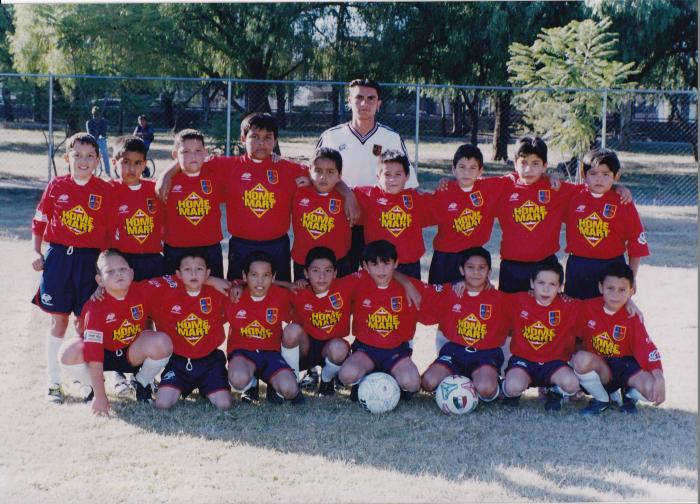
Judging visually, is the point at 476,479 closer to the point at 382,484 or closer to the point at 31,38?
the point at 382,484

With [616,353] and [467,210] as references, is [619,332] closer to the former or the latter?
[616,353]

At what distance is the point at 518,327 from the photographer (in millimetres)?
4250

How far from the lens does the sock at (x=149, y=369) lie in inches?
161

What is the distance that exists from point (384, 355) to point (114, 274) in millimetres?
1533

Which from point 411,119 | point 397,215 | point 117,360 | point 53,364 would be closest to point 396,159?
point 397,215

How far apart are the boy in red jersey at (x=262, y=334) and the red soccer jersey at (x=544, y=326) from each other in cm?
125

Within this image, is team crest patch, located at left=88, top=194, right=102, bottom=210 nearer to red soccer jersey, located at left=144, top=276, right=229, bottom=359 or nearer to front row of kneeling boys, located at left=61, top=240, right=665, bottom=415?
front row of kneeling boys, located at left=61, top=240, right=665, bottom=415

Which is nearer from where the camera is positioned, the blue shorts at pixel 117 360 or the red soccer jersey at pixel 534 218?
the blue shorts at pixel 117 360

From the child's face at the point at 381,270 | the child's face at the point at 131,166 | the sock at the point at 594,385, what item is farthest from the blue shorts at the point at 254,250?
the sock at the point at 594,385

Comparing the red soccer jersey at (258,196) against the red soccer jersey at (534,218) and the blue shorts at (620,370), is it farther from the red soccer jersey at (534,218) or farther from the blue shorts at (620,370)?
the blue shorts at (620,370)

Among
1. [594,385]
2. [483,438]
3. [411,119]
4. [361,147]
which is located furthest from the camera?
[411,119]

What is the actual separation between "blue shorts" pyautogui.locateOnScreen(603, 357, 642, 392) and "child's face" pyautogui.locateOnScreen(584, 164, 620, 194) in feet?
3.15

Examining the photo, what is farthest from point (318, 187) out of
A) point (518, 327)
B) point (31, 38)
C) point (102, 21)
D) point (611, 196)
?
point (31, 38)

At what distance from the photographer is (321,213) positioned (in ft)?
14.9
